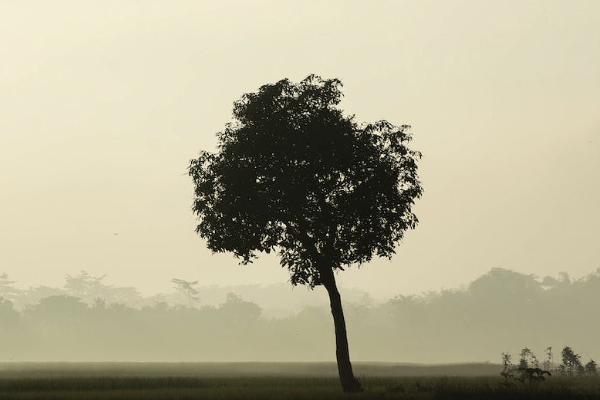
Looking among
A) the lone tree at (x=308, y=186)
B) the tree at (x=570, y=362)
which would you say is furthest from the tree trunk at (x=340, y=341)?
the tree at (x=570, y=362)

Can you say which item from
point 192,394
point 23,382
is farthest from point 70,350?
point 192,394

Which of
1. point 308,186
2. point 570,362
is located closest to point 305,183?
point 308,186

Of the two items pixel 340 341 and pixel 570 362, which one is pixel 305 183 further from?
pixel 570 362

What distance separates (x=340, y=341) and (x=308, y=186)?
9409 millimetres

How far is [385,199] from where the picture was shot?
42.5 m

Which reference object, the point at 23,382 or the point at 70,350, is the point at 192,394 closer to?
the point at 23,382

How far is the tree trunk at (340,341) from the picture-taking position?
40219mm

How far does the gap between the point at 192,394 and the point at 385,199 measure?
16.1m

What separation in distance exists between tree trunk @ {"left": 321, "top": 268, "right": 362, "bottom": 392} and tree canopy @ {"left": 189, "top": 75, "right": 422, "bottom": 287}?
103cm

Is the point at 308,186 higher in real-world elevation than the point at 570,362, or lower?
higher

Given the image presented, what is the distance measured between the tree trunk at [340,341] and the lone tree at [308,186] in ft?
0.20

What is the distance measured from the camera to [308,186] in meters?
41.9

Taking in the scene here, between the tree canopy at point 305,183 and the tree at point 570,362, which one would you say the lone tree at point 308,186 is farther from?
the tree at point 570,362

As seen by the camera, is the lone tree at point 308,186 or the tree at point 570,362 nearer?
the lone tree at point 308,186
